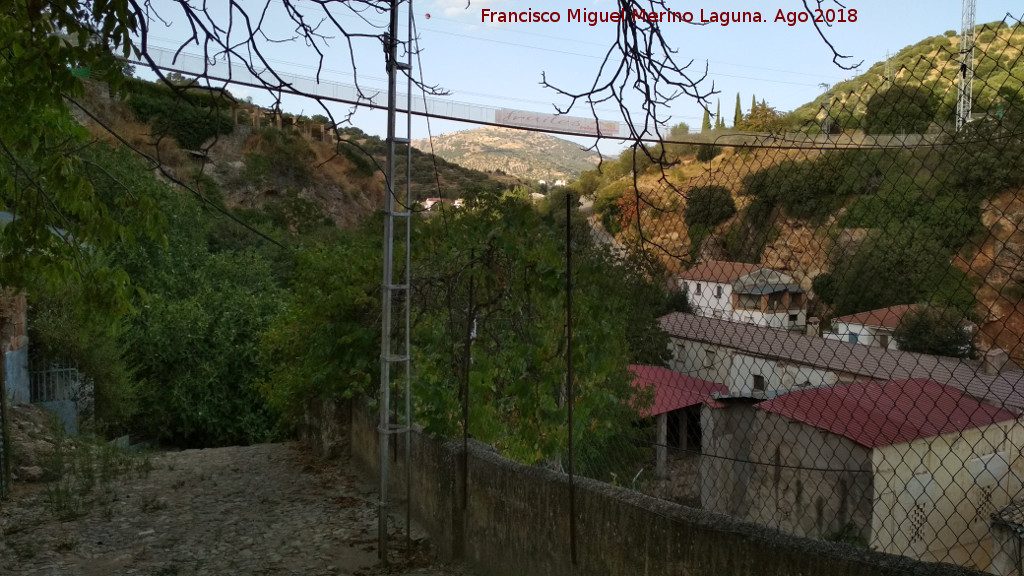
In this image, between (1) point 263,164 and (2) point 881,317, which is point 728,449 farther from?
(1) point 263,164

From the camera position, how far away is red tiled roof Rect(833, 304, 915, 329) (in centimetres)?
298

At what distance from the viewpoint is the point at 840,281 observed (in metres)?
3.06

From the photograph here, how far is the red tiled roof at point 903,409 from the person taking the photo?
128 inches

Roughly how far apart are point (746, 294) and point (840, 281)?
0.61 m

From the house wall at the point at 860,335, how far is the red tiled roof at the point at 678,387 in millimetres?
905

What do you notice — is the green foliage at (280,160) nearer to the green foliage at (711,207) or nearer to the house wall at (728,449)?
the house wall at (728,449)

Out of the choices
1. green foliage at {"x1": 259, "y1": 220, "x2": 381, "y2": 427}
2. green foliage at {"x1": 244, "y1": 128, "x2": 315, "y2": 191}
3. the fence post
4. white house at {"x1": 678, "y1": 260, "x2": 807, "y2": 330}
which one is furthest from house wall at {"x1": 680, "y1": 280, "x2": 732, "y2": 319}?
green foliage at {"x1": 244, "y1": 128, "x2": 315, "y2": 191}

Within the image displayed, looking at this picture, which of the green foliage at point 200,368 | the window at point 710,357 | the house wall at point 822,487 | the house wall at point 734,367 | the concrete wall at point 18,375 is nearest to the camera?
the house wall at point 734,367

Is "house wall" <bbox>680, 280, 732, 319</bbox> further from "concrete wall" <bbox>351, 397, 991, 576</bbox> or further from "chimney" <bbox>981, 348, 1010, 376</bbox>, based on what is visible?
"chimney" <bbox>981, 348, 1010, 376</bbox>

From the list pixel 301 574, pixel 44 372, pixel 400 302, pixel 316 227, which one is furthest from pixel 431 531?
pixel 316 227

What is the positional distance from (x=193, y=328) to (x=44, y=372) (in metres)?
3.17

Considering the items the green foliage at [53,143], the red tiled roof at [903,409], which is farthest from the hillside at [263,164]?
the red tiled roof at [903,409]

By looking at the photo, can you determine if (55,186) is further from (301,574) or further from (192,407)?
(192,407)

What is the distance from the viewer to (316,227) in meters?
34.9
